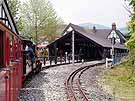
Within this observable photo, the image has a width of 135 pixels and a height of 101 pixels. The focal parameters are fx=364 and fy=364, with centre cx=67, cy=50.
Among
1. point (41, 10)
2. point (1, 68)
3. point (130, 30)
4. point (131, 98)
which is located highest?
point (41, 10)

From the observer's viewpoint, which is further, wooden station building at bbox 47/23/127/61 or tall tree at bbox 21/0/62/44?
tall tree at bbox 21/0/62/44

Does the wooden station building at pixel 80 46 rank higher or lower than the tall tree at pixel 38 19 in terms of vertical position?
lower

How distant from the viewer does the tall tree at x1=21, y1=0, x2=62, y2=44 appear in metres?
62.8

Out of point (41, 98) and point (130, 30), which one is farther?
point (130, 30)

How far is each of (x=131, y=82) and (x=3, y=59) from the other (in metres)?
15.4

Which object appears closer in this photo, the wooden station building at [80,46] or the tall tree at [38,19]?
the wooden station building at [80,46]

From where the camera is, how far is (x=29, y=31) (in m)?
63.9

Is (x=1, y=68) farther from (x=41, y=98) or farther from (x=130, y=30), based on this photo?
(x=130, y=30)

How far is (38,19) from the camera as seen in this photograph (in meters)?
63.1

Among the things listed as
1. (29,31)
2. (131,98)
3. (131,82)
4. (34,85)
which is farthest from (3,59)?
(29,31)

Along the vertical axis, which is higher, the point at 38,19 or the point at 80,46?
the point at 38,19

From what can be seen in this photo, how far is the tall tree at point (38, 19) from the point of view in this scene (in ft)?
206

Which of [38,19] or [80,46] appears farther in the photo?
[38,19]

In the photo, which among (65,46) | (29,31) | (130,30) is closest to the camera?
(130,30)
